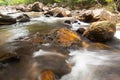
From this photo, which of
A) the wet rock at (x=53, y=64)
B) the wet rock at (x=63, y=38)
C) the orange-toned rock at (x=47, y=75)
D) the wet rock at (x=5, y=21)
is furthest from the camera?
the wet rock at (x=5, y=21)

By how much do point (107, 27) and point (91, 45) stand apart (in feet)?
4.19

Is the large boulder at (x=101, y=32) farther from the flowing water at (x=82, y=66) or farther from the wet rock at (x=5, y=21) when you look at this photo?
the wet rock at (x=5, y=21)

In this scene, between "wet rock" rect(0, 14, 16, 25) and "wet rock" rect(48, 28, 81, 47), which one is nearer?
"wet rock" rect(48, 28, 81, 47)

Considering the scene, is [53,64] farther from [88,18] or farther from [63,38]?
[88,18]

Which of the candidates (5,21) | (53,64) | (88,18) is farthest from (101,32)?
(5,21)

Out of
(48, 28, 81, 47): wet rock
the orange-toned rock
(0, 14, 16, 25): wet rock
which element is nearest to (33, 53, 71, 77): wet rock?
the orange-toned rock

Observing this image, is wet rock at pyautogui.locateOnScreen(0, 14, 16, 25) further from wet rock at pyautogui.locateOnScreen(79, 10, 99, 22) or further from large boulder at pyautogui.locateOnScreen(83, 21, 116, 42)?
large boulder at pyautogui.locateOnScreen(83, 21, 116, 42)

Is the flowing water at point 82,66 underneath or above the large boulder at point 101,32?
underneath

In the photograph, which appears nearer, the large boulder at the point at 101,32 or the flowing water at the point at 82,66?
the flowing water at the point at 82,66

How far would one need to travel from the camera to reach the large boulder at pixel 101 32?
330 inches

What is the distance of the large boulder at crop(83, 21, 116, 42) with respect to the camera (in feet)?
27.5

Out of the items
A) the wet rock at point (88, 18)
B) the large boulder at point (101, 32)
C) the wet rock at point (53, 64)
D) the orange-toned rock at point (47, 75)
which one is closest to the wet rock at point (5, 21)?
the wet rock at point (88, 18)

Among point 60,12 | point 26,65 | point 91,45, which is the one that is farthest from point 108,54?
point 60,12

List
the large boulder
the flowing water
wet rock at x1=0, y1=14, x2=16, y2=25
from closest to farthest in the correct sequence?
the flowing water → the large boulder → wet rock at x1=0, y1=14, x2=16, y2=25
